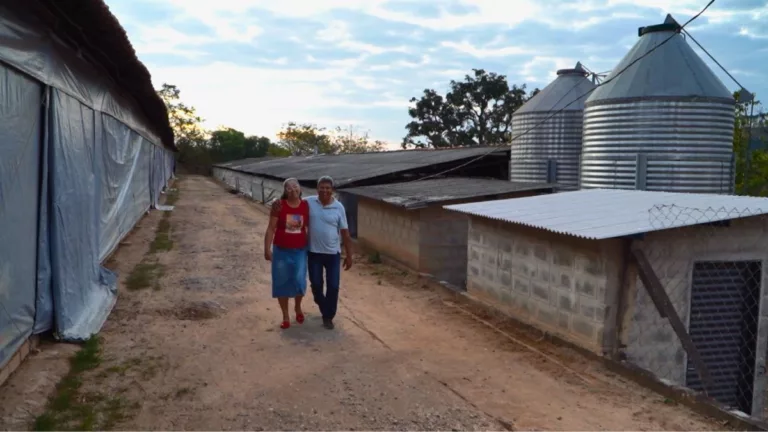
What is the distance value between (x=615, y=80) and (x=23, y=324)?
8638 millimetres

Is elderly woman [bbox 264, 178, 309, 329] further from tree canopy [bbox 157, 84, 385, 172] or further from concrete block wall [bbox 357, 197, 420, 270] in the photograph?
tree canopy [bbox 157, 84, 385, 172]

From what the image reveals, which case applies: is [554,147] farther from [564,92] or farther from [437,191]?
[437,191]

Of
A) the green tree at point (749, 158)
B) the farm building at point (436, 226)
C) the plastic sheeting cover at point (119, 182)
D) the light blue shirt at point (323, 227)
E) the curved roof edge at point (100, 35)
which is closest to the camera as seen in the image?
the curved roof edge at point (100, 35)

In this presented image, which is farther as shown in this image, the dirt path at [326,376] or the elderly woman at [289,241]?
the elderly woman at [289,241]

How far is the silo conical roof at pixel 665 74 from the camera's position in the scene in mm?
9000

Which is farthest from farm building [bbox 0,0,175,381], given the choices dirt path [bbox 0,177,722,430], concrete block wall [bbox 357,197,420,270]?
concrete block wall [bbox 357,197,420,270]

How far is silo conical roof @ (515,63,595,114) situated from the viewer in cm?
1181

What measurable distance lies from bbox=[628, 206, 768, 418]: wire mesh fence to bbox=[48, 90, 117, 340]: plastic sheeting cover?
5.09m

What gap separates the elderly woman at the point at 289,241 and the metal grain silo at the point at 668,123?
5635 mm

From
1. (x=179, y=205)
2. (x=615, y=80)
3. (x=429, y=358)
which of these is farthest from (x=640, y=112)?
(x=179, y=205)

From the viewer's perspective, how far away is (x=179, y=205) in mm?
21594

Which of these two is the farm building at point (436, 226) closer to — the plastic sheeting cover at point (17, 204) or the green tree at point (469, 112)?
the plastic sheeting cover at point (17, 204)

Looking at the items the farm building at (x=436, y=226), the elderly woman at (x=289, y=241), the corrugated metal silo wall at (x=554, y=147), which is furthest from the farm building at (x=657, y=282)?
the corrugated metal silo wall at (x=554, y=147)

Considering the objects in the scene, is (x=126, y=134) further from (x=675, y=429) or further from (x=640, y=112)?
(x=675, y=429)
